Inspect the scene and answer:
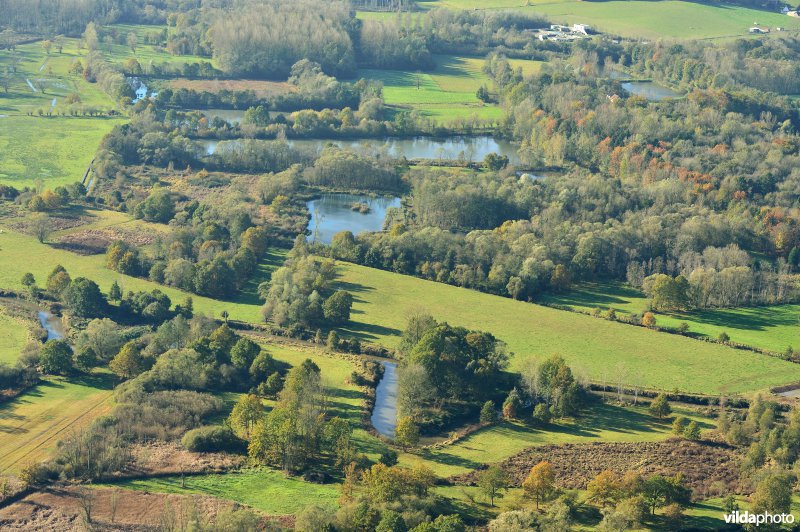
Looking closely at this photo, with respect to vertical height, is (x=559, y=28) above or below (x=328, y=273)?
above

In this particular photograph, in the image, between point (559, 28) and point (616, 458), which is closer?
point (616, 458)

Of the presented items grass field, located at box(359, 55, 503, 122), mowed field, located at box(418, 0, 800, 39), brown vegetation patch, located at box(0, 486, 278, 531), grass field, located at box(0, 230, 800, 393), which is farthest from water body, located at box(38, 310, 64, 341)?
mowed field, located at box(418, 0, 800, 39)

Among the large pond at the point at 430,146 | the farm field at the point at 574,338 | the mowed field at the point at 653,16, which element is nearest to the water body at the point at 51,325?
the farm field at the point at 574,338

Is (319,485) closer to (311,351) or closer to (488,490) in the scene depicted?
(488,490)

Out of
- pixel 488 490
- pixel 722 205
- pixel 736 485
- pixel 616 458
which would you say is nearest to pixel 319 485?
pixel 488 490


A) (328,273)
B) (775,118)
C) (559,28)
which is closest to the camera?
(328,273)

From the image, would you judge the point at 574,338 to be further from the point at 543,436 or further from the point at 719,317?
the point at 543,436
